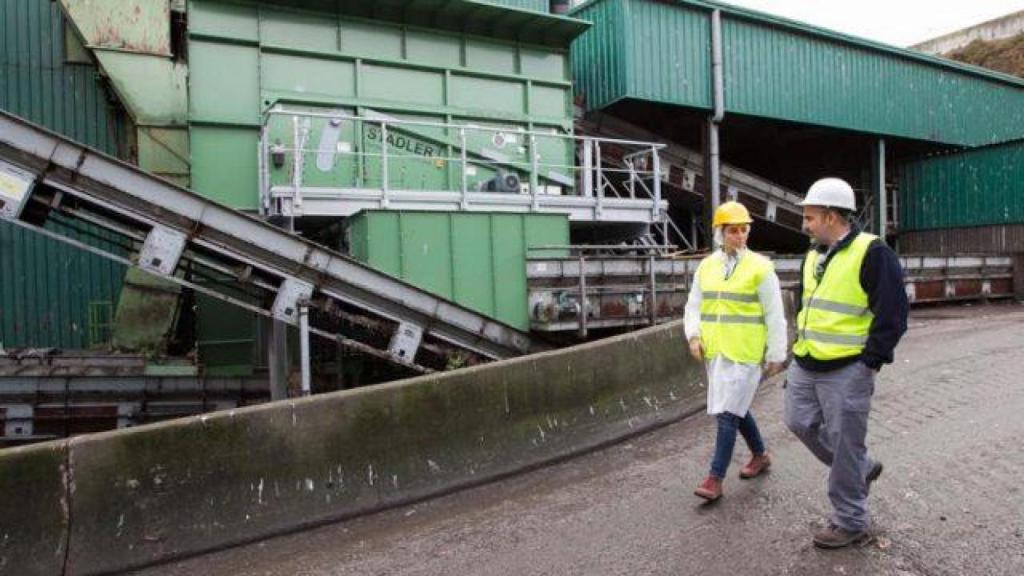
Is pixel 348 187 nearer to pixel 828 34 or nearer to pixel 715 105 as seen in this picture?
pixel 715 105

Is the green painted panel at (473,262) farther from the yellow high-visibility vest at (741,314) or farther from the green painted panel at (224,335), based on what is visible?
the yellow high-visibility vest at (741,314)

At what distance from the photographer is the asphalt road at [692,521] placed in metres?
3.37

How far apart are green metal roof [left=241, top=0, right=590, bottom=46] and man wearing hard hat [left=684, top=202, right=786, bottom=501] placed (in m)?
9.12

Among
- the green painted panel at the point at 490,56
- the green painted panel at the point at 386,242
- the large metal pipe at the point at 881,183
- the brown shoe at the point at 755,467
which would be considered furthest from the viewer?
the large metal pipe at the point at 881,183

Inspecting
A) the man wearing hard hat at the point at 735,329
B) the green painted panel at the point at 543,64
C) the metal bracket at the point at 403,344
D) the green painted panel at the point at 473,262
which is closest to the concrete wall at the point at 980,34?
the green painted panel at the point at 543,64

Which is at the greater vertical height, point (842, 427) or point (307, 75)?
point (307, 75)

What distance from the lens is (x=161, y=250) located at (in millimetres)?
7293

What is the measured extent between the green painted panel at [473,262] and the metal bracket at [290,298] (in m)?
1.98

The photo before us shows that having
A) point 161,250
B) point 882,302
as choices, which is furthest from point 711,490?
point 161,250

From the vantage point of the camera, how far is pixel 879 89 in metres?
18.6

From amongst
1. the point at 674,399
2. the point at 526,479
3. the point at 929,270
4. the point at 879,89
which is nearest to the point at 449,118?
the point at 674,399

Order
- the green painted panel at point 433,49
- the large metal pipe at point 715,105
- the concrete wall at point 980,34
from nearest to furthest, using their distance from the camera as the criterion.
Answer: the green painted panel at point 433,49, the large metal pipe at point 715,105, the concrete wall at point 980,34

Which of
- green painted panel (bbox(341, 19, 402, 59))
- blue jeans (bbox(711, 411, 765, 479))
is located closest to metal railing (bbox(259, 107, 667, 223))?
green painted panel (bbox(341, 19, 402, 59))

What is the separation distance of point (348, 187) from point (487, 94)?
12.0 feet
